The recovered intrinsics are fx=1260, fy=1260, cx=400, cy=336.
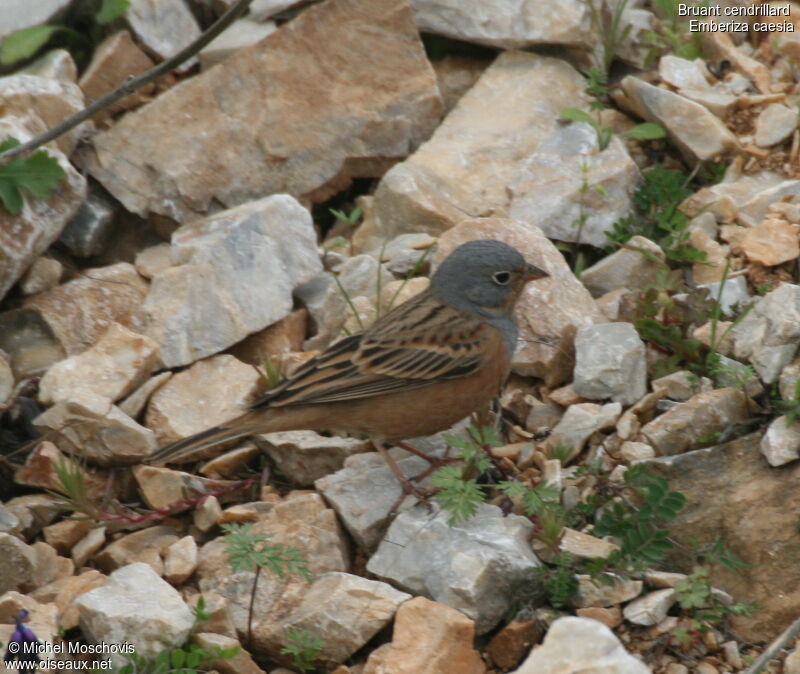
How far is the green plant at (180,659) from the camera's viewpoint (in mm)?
4664

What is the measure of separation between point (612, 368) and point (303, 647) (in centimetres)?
204

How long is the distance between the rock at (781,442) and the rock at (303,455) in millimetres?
1971

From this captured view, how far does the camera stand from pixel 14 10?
7.55 m

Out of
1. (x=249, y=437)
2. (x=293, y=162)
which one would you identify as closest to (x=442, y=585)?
(x=249, y=437)

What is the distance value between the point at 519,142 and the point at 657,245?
49.7 inches

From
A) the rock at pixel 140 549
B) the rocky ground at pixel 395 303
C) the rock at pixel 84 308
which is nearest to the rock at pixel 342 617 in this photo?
the rocky ground at pixel 395 303

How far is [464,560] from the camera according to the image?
16.4ft

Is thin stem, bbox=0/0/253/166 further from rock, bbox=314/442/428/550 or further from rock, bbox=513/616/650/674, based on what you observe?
rock, bbox=513/616/650/674

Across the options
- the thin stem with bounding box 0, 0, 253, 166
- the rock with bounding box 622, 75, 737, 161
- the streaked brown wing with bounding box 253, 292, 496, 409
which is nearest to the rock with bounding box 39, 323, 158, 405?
the streaked brown wing with bounding box 253, 292, 496, 409

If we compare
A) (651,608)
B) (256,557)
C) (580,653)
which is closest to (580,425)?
(651,608)

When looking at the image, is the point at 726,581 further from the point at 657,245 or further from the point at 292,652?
the point at 657,245

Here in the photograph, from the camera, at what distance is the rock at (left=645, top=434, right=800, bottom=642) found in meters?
4.94

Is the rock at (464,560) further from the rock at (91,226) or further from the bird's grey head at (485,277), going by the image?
the rock at (91,226)

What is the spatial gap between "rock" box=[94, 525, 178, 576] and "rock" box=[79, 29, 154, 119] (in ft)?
9.80
